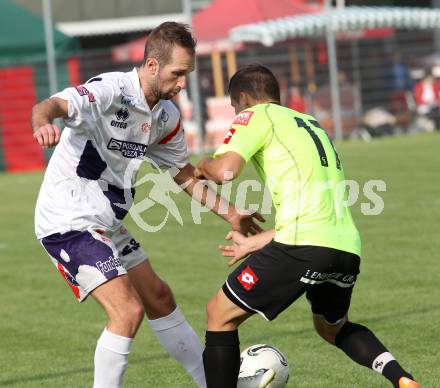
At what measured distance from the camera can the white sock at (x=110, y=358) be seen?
593 cm

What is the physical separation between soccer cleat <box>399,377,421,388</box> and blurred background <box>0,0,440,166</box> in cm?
1959

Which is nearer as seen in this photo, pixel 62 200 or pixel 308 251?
pixel 308 251

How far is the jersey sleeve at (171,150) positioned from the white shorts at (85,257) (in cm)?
71

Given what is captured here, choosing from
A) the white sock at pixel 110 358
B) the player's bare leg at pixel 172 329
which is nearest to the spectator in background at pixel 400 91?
the player's bare leg at pixel 172 329

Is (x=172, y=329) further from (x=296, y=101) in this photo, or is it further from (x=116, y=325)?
(x=296, y=101)

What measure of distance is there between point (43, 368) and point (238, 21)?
833 inches

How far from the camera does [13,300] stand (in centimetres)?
1028

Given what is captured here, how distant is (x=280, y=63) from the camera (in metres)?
29.8

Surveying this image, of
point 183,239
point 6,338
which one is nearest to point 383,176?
point 183,239

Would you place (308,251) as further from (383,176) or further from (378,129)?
(378,129)

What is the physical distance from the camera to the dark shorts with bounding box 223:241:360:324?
577 cm

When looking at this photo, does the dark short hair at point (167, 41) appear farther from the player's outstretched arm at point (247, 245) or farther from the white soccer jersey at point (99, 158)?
the player's outstretched arm at point (247, 245)

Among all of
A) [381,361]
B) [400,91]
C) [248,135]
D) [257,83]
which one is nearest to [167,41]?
[257,83]

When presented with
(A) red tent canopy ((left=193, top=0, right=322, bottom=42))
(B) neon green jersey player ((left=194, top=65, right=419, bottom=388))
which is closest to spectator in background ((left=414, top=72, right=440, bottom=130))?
(A) red tent canopy ((left=193, top=0, right=322, bottom=42))
